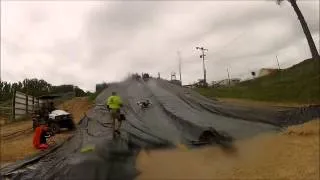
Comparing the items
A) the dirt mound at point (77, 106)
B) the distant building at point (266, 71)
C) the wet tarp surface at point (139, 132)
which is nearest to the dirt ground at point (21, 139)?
the dirt mound at point (77, 106)

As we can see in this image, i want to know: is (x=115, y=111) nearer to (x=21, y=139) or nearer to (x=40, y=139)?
(x=40, y=139)

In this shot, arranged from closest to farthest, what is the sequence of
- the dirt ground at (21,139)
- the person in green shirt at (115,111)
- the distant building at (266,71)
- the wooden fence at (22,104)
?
the distant building at (266,71) → the person in green shirt at (115,111) → the dirt ground at (21,139) → the wooden fence at (22,104)

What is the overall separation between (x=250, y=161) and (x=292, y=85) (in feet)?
8.06

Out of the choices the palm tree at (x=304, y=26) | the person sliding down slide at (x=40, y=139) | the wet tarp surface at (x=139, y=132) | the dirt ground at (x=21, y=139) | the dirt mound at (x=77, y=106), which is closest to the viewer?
the wet tarp surface at (x=139, y=132)

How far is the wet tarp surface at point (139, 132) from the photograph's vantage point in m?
9.56

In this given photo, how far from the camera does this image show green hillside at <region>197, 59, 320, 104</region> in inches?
341

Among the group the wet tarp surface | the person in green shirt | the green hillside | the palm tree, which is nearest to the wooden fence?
the wet tarp surface

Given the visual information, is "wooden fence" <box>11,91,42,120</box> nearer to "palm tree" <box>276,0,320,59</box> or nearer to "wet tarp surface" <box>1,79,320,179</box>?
"wet tarp surface" <box>1,79,320,179</box>

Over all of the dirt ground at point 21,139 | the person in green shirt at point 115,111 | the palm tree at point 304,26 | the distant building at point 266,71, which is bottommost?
the dirt ground at point 21,139

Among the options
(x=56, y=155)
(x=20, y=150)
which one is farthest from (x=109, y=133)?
(x=20, y=150)

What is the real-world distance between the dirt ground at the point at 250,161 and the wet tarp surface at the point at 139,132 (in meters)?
0.61

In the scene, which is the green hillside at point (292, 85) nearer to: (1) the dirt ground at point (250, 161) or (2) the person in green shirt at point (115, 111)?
(1) the dirt ground at point (250, 161)

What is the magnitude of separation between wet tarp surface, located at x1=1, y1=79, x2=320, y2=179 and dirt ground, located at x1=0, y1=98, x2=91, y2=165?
105 inches

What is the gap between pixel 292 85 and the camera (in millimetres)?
9766
